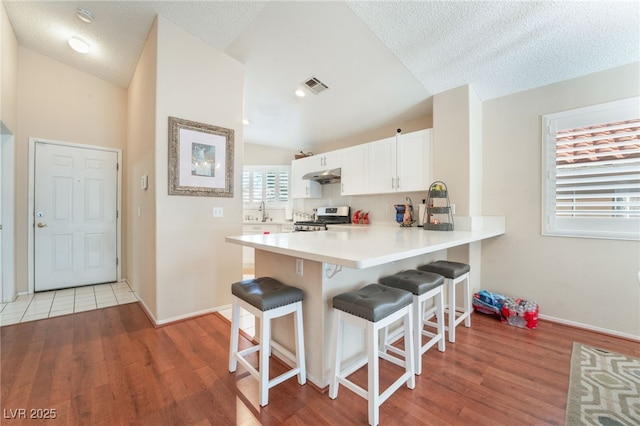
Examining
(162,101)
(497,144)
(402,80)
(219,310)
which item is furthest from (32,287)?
(497,144)

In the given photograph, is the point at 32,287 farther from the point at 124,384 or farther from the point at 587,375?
the point at 587,375

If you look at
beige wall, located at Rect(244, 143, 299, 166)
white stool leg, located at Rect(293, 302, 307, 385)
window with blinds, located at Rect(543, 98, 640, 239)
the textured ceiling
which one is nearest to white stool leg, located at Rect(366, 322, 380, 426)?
white stool leg, located at Rect(293, 302, 307, 385)

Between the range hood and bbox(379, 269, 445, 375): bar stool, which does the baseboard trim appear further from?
the range hood

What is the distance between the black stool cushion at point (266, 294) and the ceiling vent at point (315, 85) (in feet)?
7.81

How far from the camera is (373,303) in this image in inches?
54.1

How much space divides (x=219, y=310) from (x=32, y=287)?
2.62 metres

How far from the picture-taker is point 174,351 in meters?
2.01

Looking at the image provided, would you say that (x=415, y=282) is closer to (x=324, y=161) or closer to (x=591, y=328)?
(x=591, y=328)

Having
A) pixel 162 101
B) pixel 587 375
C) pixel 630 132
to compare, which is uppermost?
pixel 162 101

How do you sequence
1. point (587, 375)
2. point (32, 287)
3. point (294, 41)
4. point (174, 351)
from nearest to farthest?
point (587, 375) < point (174, 351) < point (294, 41) < point (32, 287)

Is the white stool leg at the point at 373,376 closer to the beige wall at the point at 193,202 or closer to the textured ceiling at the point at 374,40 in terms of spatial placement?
the beige wall at the point at 193,202

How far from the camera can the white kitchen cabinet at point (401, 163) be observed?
10.5 ft

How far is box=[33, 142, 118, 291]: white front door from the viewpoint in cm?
336

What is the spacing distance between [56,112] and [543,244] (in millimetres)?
6162
